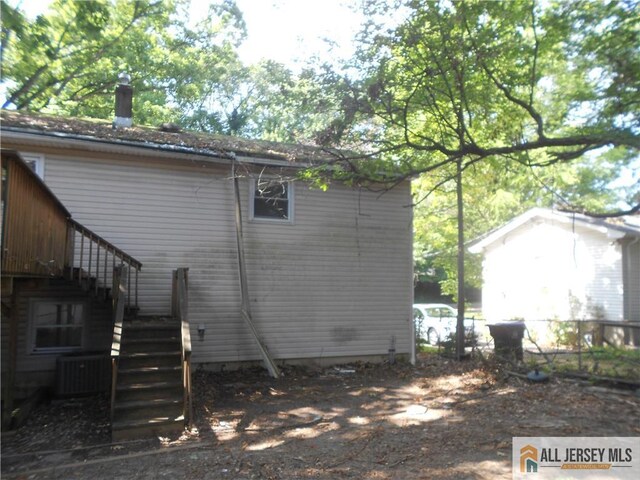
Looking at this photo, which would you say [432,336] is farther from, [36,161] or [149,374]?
[36,161]

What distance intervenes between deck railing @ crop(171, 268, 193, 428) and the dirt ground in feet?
1.13

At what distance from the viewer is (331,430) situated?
22.3ft

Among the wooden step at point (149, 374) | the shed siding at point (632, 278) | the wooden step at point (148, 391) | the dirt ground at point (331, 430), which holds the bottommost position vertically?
the dirt ground at point (331, 430)

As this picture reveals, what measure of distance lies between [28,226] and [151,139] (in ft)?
13.2

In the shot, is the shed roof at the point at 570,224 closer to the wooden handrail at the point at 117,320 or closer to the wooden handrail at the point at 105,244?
the wooden handrail at the point at 105,244

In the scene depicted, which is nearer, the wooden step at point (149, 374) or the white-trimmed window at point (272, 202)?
the wooden step at point (149, 374)

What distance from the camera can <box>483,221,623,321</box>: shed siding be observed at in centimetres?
1666

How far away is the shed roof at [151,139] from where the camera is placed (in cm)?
926

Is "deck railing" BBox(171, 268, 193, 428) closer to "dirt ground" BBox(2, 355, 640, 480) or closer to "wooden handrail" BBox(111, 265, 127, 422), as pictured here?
"dirt ground" BBox(2, 355, 640, 480)

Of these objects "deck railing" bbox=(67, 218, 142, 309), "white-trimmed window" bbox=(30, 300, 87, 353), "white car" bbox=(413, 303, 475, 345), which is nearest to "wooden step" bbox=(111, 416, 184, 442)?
"deck railing" bbox=(67, 218, 142, 309)

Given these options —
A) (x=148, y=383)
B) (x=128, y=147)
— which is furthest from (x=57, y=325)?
(x=128, y=147)

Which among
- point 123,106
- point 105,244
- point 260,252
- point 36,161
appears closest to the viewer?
point 105,244

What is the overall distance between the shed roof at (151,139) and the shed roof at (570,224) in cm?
872

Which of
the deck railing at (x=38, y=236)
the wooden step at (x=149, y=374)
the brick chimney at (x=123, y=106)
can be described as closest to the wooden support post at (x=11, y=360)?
the deck railing at (x=38, y=236)
